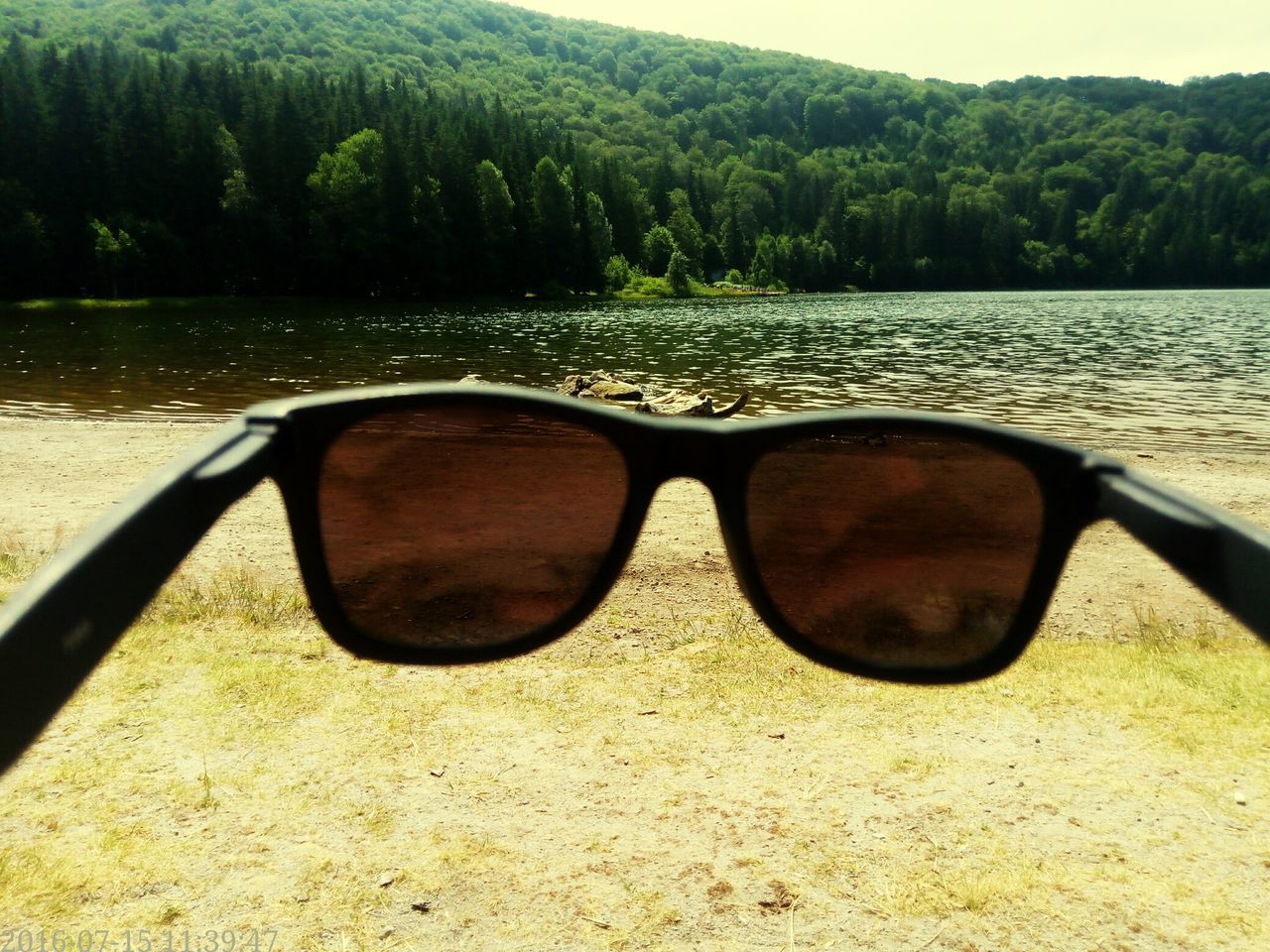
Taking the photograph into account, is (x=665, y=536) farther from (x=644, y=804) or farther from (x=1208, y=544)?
(x=1208, y=544)

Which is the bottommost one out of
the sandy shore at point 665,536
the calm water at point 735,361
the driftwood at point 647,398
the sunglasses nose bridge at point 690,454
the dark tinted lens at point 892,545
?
the calm water at point 735,361

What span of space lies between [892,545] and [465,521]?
2.37 ft

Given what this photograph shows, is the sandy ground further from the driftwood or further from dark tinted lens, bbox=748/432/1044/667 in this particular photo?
the driftwood

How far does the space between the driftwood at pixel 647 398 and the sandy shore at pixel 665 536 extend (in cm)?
557

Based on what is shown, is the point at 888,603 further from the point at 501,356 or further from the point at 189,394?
the point at 501,356

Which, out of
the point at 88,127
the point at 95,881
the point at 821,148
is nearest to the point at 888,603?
the point at 95,881

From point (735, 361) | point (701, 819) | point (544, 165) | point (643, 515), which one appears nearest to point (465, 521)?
point (643, 515)

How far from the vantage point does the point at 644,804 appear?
9.91ft

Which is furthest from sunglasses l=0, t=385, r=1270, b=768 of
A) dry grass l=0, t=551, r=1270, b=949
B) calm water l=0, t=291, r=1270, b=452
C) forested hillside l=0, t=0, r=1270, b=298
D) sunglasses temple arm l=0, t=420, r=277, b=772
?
forested hillside l=0, t=0, r=1270, b=298

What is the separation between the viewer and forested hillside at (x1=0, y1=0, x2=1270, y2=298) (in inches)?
2420

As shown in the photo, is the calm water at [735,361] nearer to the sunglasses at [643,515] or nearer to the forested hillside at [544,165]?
the sunglasses at [643,515]

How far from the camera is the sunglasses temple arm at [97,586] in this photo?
0.63 m

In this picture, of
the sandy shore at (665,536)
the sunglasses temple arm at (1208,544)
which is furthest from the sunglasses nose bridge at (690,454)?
the sandy shore at (665,536)

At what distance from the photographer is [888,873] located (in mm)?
2631
